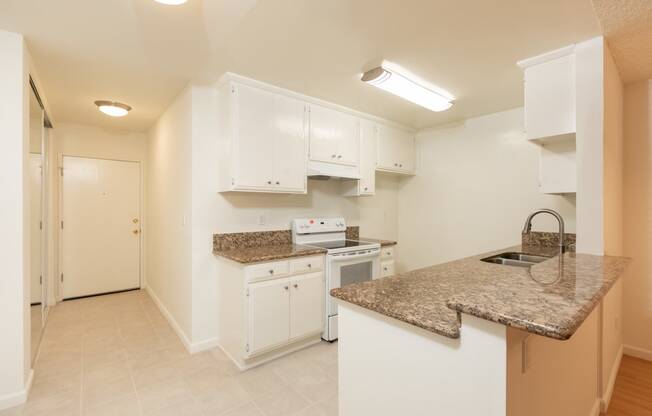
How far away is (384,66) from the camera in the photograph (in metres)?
2.29

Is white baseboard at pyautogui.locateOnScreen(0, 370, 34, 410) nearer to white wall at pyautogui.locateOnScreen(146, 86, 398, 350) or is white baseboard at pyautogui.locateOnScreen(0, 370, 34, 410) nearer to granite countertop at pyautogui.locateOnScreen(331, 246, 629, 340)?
white wall at pyautogui.locateOnScreen(146, 86, 398, 350)

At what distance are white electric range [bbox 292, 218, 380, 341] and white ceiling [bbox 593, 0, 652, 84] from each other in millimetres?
2333

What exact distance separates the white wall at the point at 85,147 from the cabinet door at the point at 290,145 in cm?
292

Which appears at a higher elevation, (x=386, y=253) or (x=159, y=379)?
(x=386, y=253)

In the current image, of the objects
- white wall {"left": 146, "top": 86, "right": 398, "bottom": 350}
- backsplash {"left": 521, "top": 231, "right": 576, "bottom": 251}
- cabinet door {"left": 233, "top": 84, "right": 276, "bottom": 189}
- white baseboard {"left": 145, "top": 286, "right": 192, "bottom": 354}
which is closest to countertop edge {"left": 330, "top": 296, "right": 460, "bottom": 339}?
cabinet door {"left": 233, "top": 84, "right": 276, "bottom": 189}

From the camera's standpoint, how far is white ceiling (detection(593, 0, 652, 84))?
1618mm

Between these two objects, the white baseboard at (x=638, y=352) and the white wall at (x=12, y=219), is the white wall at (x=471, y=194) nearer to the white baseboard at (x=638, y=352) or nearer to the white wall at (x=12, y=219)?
A: the white baseboard at (x=638, y=352)

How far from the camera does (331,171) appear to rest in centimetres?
321

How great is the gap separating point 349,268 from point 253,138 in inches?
59.7

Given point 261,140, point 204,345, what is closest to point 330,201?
point 261,140

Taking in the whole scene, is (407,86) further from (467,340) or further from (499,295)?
(467,340)

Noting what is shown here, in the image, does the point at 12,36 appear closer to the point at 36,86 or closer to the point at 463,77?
the point at 36,86

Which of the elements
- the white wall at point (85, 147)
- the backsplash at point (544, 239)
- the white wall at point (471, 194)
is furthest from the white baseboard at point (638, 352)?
the white wall at point (85, 147)

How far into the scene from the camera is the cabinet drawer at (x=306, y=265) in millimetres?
2609
